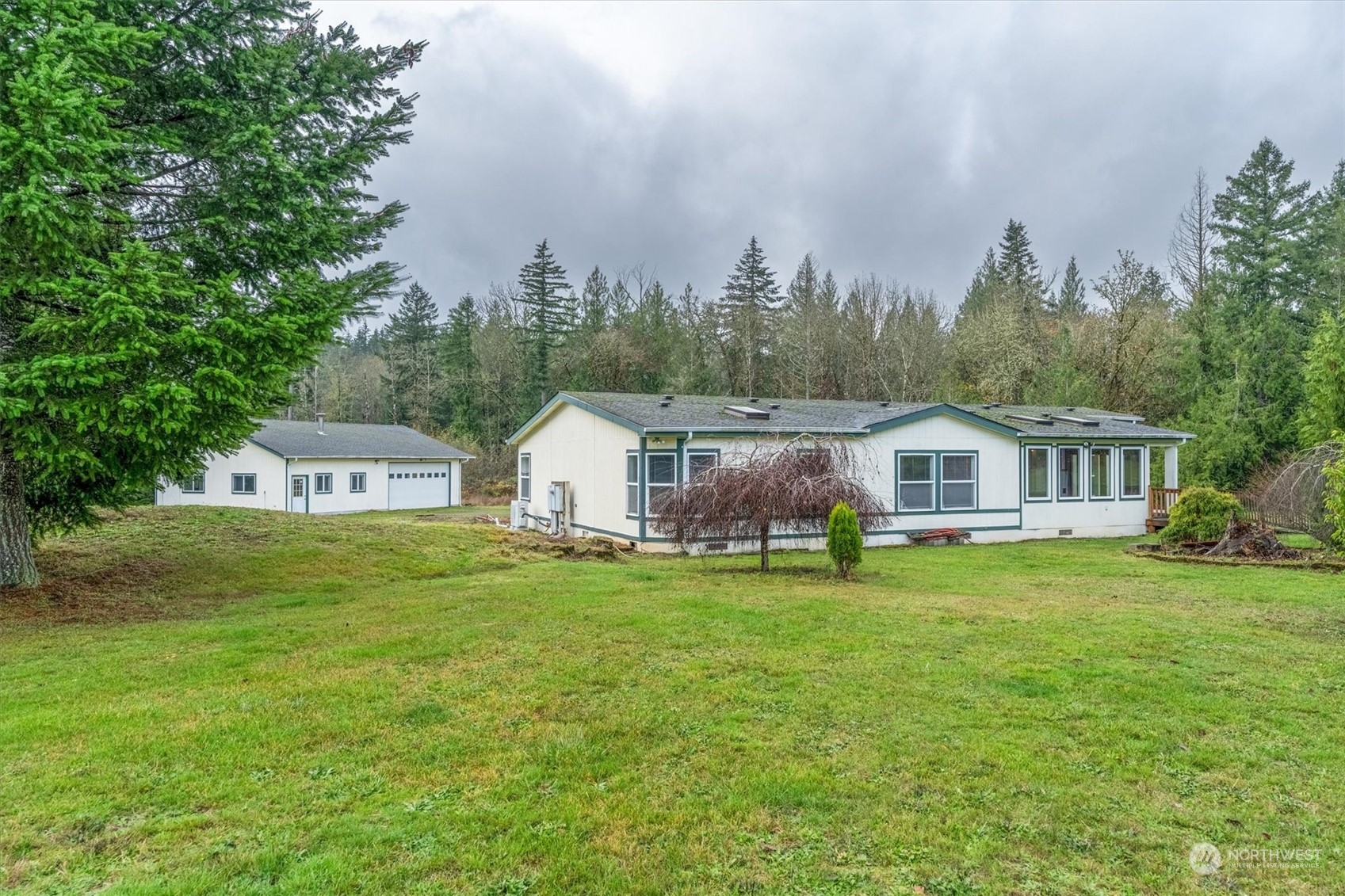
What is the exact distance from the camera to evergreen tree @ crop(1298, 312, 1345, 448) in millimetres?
15938

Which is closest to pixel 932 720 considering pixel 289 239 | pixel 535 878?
pixel 535 878

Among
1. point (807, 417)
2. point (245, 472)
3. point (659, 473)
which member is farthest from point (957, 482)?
point (245, 472)

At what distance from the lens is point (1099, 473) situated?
57.3ft

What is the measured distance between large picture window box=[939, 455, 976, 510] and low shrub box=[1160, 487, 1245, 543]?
3837 millimetres

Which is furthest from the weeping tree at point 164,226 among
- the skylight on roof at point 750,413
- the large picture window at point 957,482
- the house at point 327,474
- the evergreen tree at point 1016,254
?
the evergreen tree at point 1016,254

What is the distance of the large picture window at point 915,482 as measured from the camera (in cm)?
1544

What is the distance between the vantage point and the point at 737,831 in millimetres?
3129

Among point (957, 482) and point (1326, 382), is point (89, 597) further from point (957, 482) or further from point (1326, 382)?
point (1326, 382)

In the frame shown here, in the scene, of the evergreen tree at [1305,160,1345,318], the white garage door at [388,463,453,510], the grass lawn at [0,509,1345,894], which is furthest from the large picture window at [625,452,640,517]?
the evergreen tree at [1305,160,1345,318]

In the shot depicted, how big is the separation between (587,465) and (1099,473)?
13.0 m

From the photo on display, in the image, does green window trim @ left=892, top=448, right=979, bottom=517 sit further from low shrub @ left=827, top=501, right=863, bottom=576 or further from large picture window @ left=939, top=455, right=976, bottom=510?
low shrub @ left=827, top=501, right=863, bottom=576

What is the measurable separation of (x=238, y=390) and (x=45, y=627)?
10.5 ft

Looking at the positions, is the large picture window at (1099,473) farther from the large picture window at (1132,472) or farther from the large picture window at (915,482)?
the large picture window at (915,482)

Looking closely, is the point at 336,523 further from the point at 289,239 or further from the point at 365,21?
the point at 365,21
